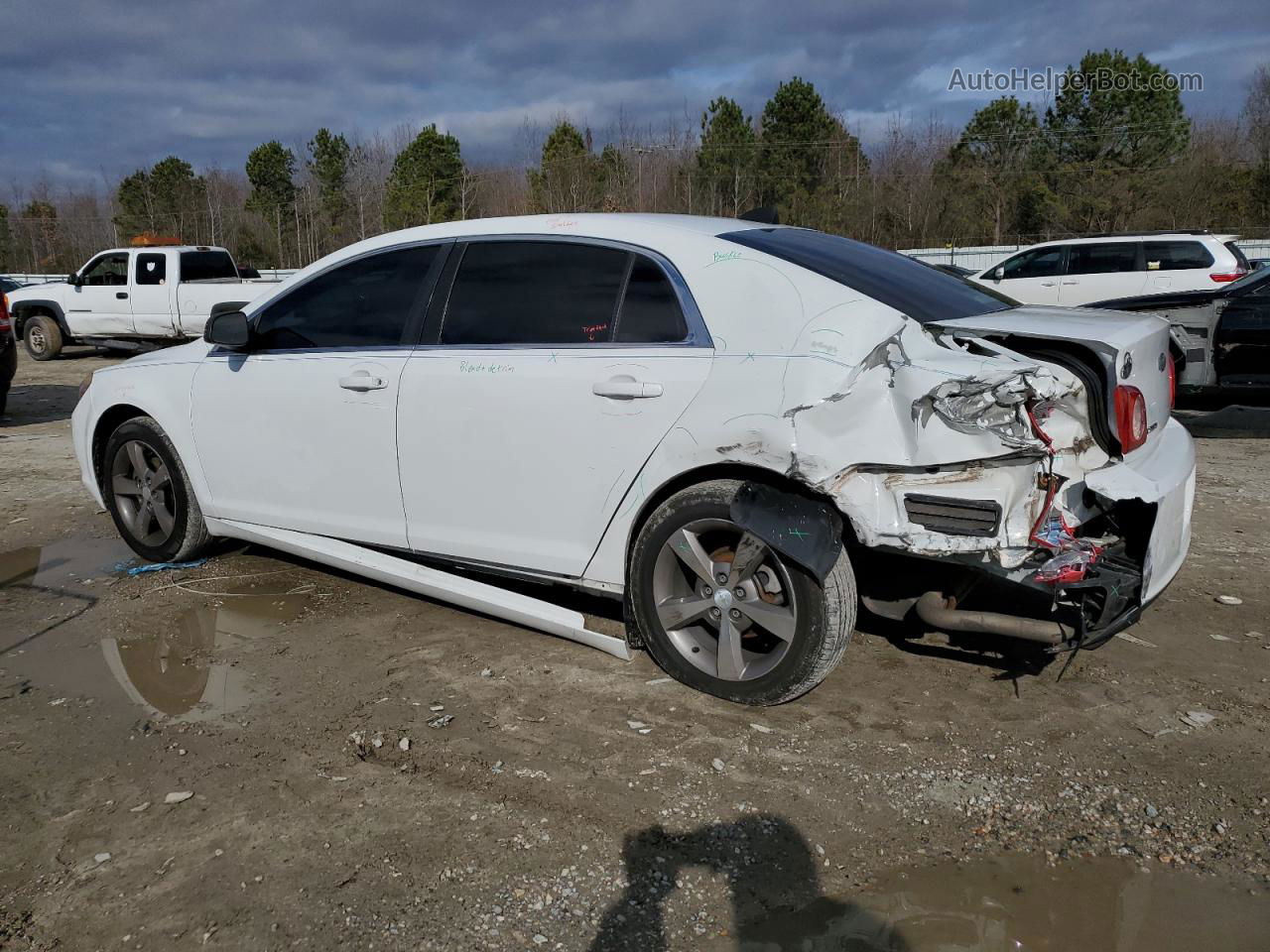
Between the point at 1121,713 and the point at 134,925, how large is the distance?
3166mm

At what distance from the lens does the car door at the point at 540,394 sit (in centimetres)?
365

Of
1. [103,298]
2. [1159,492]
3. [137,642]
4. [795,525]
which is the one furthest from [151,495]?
[103,298]

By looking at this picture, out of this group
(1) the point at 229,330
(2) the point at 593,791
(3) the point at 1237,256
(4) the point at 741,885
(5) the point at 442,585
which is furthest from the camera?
(3) the point at 1237,256

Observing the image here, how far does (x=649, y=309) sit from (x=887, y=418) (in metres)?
0.99

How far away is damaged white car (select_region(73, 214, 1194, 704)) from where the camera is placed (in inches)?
127

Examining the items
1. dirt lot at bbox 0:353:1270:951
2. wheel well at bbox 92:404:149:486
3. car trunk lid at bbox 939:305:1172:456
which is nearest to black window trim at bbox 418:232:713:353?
car trunk lid at bbox 939:305:1172:456

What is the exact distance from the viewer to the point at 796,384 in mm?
3326

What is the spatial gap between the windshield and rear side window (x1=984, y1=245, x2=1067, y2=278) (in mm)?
12754

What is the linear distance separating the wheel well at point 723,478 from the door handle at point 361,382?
1277 millimetres

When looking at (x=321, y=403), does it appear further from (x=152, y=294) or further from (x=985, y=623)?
(x=152, y=294)

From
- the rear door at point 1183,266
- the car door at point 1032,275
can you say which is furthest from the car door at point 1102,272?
the rear door at point 1183,266

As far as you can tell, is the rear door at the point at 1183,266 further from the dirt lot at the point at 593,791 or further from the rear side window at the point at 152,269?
the rear side window at the point at 152,269

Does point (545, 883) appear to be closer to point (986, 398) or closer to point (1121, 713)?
point (986, 398)

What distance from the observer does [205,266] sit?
1678 cm
